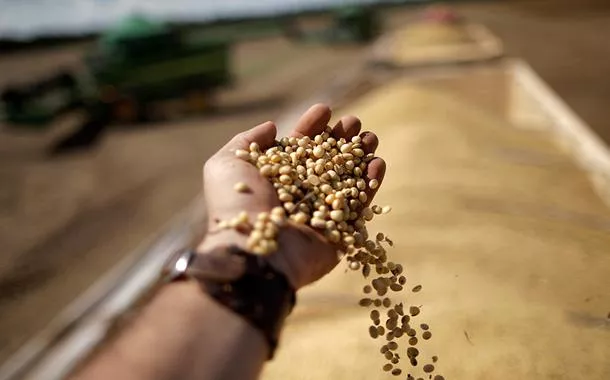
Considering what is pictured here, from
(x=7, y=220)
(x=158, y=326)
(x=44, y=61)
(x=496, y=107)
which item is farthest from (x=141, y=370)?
(x=44, y=61)

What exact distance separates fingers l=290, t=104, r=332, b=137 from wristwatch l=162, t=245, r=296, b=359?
0.90 ft

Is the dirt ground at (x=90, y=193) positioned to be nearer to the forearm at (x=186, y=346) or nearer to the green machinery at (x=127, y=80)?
the green machinery at (x=127, y=80)

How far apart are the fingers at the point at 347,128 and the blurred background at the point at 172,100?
0.37 meters

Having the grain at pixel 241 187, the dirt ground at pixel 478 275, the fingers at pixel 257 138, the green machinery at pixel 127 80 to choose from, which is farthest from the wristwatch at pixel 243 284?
the green machinery at pixel 127 80

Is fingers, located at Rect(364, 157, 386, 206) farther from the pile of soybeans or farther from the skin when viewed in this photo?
the skin

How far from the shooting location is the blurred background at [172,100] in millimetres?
3047

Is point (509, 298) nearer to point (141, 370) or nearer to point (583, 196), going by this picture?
point (141, 370)

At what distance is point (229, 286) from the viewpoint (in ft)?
2.39

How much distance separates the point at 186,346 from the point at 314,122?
1.22ft

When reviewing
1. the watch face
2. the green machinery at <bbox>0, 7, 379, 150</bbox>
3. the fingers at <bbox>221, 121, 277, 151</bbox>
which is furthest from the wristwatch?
the green machinery at <bbox>0, 7, 379, 150</bbox>

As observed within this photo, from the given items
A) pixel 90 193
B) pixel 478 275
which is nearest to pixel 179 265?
pixel 478 275

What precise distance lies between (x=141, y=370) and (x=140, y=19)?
5583 millimetres

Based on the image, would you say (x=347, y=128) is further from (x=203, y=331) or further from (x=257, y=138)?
(x=203, y=331)

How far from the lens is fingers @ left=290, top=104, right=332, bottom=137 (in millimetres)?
968
